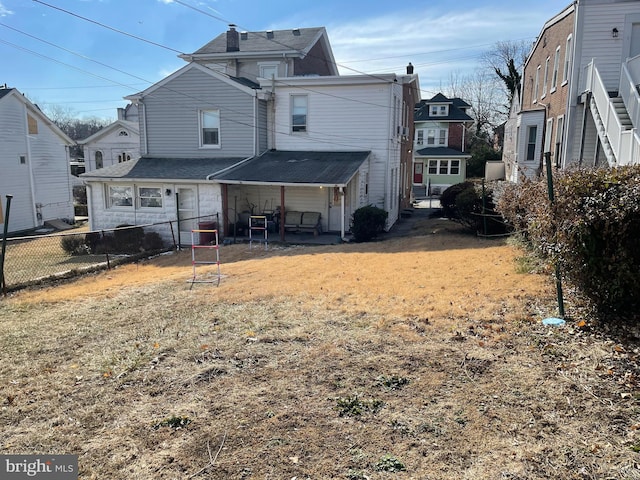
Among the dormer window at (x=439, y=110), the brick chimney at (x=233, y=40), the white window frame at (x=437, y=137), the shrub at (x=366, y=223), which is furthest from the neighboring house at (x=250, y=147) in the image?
the dormer window at (x=439, y=110)

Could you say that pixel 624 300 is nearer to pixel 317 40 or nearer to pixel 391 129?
pixel 391 129

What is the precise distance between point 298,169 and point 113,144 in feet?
75.9

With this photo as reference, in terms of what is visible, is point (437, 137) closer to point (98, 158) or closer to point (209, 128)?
point (209, 128)

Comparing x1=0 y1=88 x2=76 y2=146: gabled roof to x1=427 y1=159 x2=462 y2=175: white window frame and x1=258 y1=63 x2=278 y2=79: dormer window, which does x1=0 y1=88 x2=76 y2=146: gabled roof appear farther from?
x1=427 y1=159 x2=462 y2=175: white window frame

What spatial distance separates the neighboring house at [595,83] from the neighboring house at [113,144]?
28.1m

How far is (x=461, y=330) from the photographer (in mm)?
6277

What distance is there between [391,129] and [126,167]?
11.9 m

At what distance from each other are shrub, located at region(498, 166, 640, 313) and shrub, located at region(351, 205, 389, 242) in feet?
35.2

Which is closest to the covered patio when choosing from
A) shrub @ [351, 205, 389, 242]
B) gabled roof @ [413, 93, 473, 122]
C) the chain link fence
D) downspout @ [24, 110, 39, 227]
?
shrub @ [351, 205, 389, 242]

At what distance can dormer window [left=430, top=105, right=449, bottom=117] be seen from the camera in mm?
40812

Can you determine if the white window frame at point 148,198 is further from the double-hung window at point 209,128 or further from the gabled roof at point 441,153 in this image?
the gabled roof at point 441,153

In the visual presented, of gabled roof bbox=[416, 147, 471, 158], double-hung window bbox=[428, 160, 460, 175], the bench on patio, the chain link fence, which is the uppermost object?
gabled roof bbox=[416, 147, 471, 158]

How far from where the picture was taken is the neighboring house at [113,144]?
3456cm

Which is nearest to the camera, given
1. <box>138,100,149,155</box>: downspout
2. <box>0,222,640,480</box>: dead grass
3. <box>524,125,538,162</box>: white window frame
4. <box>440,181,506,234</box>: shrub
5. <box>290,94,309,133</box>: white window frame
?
<box>0,222,640,480</box>: dead grass
